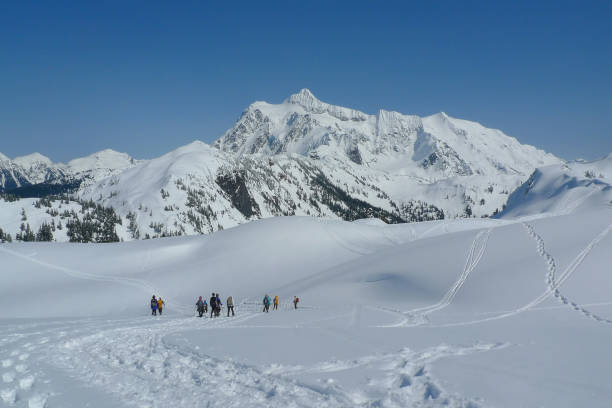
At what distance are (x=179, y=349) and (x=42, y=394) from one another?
519 centimetres

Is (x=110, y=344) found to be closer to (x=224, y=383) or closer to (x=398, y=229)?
(x=224, y=383)

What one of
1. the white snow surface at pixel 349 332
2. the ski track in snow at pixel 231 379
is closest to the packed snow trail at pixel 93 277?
the white snow surface at pixel 349 332

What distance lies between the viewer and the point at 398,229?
86.7 metres

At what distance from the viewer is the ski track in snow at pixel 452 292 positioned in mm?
22767

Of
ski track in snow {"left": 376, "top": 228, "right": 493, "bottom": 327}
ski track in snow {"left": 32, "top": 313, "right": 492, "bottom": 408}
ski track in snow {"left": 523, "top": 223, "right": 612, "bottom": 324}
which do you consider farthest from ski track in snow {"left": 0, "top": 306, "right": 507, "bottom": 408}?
ski track in snow {"left": 523, "top": 223, "right": 612, "bottom": 324}

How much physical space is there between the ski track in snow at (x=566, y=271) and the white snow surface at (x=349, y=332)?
15cm

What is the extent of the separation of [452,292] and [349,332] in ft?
61.1

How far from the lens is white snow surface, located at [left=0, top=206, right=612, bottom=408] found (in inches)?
368

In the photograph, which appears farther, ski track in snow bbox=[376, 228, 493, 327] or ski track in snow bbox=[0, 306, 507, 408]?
ski track in snow bbox=[376, 228, 493, 327]

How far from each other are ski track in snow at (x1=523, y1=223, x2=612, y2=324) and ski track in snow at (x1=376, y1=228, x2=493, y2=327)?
5767 millimetres

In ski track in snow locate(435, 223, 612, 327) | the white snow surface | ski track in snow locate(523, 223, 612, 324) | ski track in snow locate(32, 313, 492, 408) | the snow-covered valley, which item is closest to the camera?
ski track in snow locate(32, 313, 492, 408)

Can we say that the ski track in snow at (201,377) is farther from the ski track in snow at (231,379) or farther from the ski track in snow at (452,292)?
the ski track in snow at (452,292)

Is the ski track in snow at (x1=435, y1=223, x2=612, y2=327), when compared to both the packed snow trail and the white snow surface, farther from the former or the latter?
the packed snow trail

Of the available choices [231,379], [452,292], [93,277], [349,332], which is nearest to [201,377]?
[231,379]
